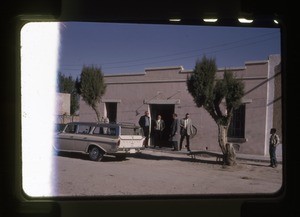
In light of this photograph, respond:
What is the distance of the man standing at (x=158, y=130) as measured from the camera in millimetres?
4754

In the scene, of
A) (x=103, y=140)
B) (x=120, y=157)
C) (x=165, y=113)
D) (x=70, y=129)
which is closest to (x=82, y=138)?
(x=103, y=140)

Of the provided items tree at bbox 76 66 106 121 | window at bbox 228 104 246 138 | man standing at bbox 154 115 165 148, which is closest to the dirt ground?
man standing at bbox 154 115 165 148

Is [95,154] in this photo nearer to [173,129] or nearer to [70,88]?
[70,88]

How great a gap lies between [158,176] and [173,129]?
78 centimetres

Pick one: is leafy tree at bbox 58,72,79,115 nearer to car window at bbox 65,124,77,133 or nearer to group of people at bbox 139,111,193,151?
car window at bbox 65,124,77,133

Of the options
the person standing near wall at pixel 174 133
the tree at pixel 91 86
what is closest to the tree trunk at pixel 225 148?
the person standing near wall at pixel 174 133

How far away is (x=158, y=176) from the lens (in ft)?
14.8

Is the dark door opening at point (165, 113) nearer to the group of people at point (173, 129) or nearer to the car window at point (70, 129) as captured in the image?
the group of people at point (173, 129)

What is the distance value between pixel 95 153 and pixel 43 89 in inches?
50.0

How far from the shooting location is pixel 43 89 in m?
3.72

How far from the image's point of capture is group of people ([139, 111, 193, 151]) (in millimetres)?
4771

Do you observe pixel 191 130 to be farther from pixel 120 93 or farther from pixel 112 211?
pixel 112 211

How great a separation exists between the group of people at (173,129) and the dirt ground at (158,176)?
0.65 ft
